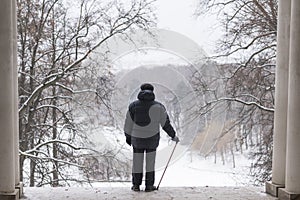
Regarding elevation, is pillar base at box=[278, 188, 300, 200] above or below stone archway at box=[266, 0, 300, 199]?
below

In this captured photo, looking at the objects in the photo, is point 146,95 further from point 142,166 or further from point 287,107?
point 287,107

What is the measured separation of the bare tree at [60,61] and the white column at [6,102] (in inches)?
173

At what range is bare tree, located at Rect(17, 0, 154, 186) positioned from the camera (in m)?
8.57

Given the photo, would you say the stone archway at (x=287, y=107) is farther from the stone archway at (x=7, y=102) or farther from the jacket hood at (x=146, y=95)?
the stone archway at (x=7, y=102)

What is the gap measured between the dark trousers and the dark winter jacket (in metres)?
0.07

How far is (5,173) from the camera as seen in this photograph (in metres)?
3.98

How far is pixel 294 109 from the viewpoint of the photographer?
4.03 meters

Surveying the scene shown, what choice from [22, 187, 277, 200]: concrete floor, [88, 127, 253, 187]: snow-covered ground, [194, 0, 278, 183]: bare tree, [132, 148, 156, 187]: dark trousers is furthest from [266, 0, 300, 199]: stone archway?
[194, 0, 278, 183]: bare tree

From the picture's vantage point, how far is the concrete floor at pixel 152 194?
436 centimetres

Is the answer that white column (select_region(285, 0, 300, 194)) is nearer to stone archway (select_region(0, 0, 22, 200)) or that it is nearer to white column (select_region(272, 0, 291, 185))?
white column (select_region(272, 0, 291, 185))

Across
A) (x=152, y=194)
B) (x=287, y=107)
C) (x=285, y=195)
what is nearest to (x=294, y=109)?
(x=287, y=107)

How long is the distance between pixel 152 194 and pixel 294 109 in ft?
5.13

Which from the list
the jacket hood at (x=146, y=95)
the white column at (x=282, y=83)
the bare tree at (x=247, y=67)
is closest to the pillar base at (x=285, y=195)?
the white column at (x=282, y=83)

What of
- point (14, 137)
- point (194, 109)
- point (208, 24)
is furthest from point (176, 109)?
point (14, 137)
